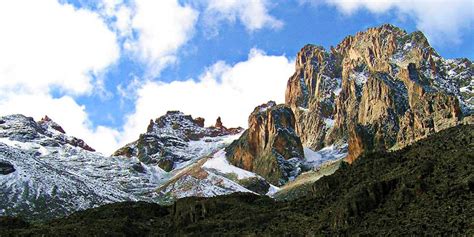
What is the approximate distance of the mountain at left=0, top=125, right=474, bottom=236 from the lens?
228 ft

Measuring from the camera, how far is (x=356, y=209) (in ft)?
248

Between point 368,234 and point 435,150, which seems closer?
point 368,234

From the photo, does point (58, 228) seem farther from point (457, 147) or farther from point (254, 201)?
point (457, 147)

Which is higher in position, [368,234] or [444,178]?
[444,178]

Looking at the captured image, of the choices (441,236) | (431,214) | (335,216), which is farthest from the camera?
(335,216)

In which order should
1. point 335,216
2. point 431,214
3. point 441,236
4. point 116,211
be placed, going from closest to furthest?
point 441,236 → point 431,214 → point 335,216 → point 116,211

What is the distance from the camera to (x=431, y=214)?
68.4 metres

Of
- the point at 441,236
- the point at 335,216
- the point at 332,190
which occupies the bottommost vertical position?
the point at 441,236

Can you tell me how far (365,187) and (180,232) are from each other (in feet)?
89.3

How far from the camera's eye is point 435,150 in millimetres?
88688

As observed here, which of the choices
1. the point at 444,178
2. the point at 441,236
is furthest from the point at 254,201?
the point at 441,236

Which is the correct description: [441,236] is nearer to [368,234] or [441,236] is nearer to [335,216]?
[368,234]

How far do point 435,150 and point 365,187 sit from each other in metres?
15.3

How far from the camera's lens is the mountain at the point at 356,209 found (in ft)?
228
